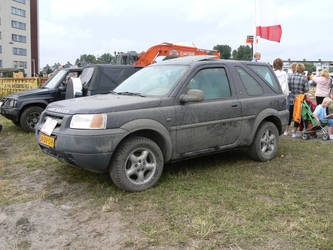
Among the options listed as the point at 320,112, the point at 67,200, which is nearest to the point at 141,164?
the point at 67,200

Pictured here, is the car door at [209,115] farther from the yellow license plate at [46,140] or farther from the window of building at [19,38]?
the window of building at [19,38]

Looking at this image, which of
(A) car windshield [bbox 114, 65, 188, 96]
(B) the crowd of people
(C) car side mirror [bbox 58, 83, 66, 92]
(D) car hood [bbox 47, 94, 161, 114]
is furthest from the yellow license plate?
(B) the crowd of people

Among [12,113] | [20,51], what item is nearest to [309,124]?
[12,113]

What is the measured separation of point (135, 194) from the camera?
404 cm

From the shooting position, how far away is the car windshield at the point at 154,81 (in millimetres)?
4543

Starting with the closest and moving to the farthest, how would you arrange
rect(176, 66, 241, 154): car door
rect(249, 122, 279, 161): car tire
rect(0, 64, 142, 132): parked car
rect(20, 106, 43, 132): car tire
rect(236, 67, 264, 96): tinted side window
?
rect(176, 66, 241, 154): car door, rect(236, 67, 264, 96): tinted side window, rect(249, 122, 279, 161): car tire, rect(0, 64, 142, 132): parked car, rect(20, 106, 43, 132): car tire

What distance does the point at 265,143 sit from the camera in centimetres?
565

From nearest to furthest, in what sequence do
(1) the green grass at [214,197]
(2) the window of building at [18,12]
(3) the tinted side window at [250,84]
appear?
1. (1) the green grass at [214,197]
2. (3) the tinted side window at [250,84]
3. (2) the window of building at [18,12]

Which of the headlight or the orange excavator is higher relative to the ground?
the orange excavator

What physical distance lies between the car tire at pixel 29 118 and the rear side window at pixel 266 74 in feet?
18.9

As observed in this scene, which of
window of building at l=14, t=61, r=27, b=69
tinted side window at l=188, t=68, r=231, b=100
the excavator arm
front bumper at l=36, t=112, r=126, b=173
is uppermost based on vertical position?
window of building at l=14, t=61, r=27, b=69

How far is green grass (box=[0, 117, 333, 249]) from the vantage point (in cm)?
303

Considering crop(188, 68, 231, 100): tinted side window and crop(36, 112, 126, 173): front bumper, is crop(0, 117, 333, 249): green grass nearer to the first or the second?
crop(36, 112, 126, 173): front bumper

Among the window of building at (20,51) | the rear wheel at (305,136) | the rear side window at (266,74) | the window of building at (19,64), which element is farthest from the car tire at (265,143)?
the window of building at (20,51)
